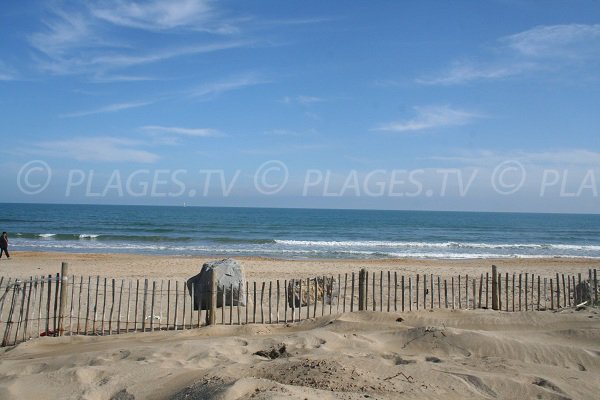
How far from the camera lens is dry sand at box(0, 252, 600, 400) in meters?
5.74

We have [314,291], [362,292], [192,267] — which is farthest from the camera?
[192,267]

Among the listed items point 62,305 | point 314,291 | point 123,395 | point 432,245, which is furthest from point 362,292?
point 432,245

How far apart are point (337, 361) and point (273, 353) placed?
1.33 metres

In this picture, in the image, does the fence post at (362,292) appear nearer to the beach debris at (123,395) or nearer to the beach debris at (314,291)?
the beach debris at (314,291)

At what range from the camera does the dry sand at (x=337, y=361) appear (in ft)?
18.8

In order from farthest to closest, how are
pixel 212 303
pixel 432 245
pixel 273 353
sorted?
1. pixel 432 245
2. pixel 212 303
3. pixel 273 353

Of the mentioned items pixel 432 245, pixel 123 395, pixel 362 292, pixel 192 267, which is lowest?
pixel 192 267

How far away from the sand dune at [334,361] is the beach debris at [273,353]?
0.02 meters

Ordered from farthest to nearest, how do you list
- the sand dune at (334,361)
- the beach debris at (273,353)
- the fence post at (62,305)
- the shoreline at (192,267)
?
the shoreline at (192,267) < the fence post at (62,305) < the beach debris at (273,353) < the sand dune at (334,361)

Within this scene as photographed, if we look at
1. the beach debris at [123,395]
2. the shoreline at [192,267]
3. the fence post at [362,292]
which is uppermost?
the fence post at [362,292]

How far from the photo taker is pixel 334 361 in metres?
6.44

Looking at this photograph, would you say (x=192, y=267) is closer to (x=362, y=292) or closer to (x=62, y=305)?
(x=62, y=305)

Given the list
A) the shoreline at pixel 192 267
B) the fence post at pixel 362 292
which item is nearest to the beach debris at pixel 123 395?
the fence post at pixel 362 292

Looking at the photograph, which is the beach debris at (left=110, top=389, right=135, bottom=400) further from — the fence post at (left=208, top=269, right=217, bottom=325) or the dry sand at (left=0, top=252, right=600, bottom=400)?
the fence post at (left=208, top=269, right=217, bottom=325)
